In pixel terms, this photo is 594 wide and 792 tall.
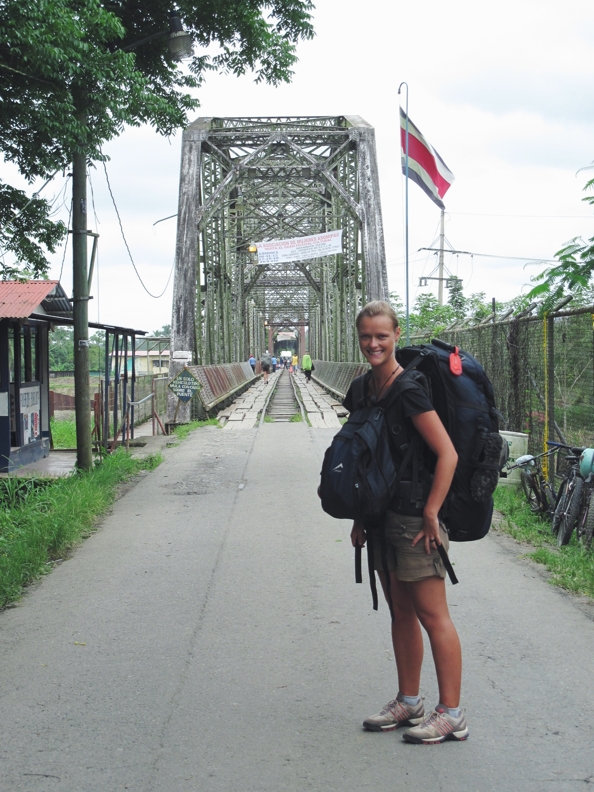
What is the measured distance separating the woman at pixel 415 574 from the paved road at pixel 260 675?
102 mm

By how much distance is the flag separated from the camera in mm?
12250

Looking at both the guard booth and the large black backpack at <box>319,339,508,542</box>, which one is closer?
the large black backpack at <box>319,339,508,542</box>

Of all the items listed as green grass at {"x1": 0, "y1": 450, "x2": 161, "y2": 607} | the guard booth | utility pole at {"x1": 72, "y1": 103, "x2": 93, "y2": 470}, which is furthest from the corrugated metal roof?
green grass at {"x1": 0, "y1": 450, "x2": 161, "y2": 607}

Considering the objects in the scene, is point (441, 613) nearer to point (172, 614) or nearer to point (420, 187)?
point (172, 614)

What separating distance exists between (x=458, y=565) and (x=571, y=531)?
1034 millimetres

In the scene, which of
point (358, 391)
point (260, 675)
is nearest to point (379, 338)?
point (358, 391)

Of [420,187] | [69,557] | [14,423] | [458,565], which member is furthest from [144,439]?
[458,565]

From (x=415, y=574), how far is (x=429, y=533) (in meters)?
0.18

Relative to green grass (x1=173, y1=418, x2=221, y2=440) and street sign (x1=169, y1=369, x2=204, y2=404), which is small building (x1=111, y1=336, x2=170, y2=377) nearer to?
street sign (x1=169, y1=369, x2=204, y2=404)

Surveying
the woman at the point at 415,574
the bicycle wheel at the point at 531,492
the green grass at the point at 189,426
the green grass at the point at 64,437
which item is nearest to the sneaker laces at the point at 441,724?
the woman at the point at 415,574

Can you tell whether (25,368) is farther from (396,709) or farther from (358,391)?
(396,709)

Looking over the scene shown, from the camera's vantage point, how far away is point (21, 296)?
10.6 meters

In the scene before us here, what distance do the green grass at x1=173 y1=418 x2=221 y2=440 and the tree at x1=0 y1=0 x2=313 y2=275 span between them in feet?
23.0

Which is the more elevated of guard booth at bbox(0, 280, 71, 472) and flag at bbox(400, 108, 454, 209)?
flag at bbox(400, 108, 454, 209)
